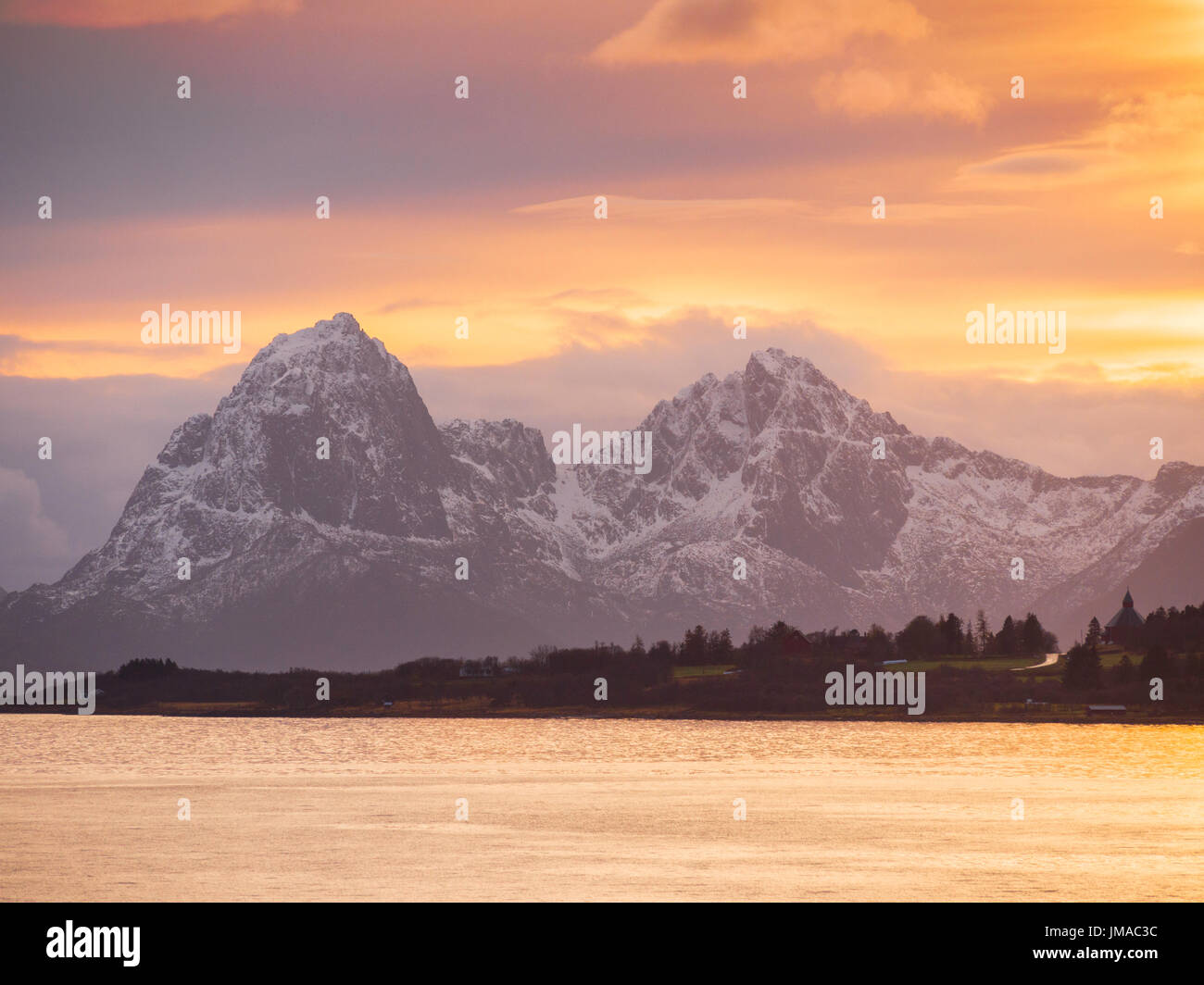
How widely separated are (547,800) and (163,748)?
9580 cm

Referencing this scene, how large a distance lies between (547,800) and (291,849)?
99.3 feet

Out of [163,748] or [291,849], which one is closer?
[291,849]

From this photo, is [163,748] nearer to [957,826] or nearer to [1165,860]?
[957,826]

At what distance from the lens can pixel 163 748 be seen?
18500cm

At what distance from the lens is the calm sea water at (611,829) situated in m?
61.3

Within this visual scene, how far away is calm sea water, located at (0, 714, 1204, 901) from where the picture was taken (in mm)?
61344

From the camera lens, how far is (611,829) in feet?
270
